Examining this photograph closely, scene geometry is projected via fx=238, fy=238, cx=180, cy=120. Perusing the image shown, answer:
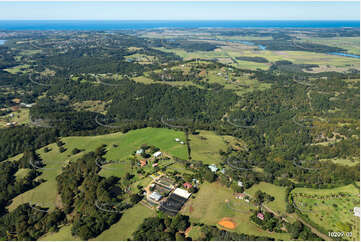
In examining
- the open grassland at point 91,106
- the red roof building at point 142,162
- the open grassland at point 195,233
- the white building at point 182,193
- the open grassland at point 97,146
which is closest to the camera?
the open grassland at point 195,233

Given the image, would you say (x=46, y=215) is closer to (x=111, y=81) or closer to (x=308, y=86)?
(x=111, y=81)

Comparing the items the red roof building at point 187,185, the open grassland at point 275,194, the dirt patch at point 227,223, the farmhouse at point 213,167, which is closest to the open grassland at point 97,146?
the farmhouse at point 213,167

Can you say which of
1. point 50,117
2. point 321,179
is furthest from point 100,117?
point 321,179

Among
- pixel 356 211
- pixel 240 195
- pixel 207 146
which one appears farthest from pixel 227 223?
pixel 207 146

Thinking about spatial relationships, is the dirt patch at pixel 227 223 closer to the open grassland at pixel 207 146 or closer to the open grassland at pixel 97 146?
the open grassland at pixel 207 146

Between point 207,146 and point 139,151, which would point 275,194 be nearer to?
point 207,146

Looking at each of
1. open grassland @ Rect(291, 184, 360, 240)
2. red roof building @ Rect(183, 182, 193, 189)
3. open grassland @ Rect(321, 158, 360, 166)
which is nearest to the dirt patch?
red roof building @ Rect(183, 182, 193, 189)

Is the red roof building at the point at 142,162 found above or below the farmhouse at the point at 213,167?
below
